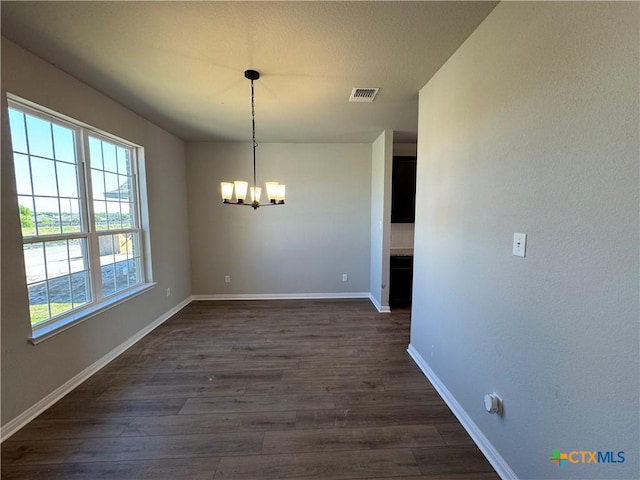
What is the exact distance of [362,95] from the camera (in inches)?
101

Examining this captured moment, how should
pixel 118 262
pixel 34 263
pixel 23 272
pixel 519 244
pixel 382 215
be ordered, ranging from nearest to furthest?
1. pixel 519 244
2. pixel 23 272
3. pixel 34 263
4. pixel 118 262
5. pixel 382 215

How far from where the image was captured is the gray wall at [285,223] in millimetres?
4332

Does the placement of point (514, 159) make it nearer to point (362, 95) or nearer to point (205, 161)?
point (362, 95)

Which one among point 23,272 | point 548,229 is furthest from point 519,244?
point 23,272

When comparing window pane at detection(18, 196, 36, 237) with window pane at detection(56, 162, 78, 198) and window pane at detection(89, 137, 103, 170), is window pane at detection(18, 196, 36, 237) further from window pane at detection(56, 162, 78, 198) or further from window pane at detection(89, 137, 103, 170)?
window pane at detection(89, 137, 103, 170)

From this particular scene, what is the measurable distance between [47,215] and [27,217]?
17 centimetres

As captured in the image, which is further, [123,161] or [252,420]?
[123,161]

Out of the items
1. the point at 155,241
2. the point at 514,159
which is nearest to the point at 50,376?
the point at 155,241

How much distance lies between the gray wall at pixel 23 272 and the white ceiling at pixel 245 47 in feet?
0.56

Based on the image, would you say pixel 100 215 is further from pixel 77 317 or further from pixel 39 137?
pixel 77 317

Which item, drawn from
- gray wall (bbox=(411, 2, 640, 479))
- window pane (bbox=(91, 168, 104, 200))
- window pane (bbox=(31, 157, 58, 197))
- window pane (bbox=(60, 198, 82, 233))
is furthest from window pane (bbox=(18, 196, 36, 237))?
gray wall (bbox=(411, 2, 640, 479))

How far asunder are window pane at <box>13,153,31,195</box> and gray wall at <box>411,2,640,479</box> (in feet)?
10.5

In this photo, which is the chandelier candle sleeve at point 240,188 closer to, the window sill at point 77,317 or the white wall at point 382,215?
the window sill at point 77,317

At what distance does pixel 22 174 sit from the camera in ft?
6.26
